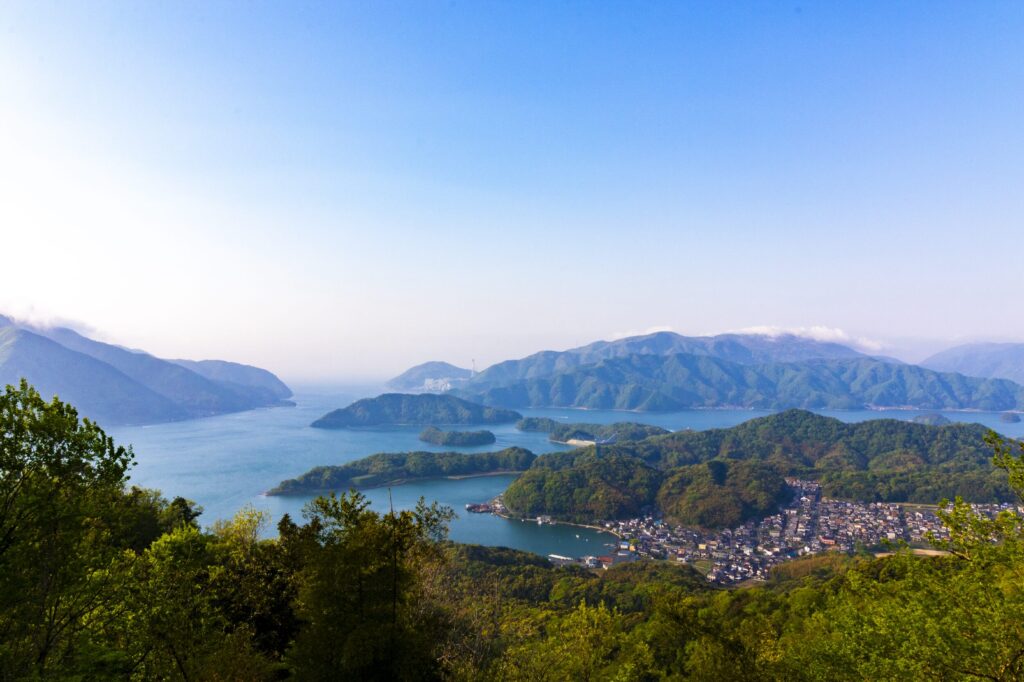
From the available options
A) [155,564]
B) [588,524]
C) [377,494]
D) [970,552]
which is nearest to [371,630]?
[155,564]

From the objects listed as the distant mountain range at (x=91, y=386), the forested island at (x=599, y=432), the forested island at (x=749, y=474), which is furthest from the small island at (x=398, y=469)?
the distant mountain range at (x=91, y=386)

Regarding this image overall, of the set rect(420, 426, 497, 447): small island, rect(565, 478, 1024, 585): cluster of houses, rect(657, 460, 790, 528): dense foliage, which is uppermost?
rect(420, 426, 497, 447): small island

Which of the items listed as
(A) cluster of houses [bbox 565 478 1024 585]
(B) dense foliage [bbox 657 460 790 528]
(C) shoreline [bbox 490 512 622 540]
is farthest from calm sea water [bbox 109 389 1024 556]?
(B) dense foliage [bbox 657 460 790 528]

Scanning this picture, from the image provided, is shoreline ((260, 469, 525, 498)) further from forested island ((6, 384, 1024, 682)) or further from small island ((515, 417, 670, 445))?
forested island ((6, 384, 1024, 682))

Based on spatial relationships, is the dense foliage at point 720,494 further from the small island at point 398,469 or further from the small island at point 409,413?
the small island at point 409,413

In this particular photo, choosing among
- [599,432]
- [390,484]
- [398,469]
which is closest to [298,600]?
[390,484]

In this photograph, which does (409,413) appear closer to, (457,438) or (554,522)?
(457,438)

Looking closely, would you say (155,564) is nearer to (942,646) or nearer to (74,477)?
(74,477)
